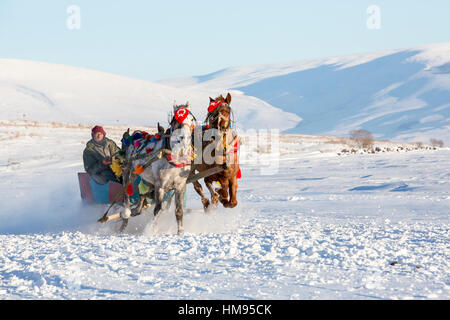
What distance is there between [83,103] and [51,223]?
79168 mm

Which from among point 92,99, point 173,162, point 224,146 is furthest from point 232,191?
point 92,99

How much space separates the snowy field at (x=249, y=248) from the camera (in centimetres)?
540

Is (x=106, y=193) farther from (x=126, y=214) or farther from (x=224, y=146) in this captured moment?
(x=224, y=146)

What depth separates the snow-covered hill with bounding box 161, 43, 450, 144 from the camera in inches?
4077

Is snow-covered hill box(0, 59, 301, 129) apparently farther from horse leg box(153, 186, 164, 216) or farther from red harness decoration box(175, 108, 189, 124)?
red harness decoration box(175, 108, 189, 124)

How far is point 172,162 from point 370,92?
132060 mm

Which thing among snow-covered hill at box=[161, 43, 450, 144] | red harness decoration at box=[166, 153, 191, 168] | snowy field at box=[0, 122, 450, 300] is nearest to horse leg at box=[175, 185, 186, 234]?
snowy field at box=[0, 122, 450, 300]

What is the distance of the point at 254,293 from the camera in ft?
17.1

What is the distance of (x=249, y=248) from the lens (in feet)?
23.1

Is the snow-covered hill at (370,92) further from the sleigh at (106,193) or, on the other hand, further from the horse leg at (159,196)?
the horse leg at (159,196)

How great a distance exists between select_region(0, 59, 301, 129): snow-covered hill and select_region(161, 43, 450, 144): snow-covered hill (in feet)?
46.3

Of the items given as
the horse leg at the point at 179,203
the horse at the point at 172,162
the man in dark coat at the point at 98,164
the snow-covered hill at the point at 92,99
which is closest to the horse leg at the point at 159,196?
the horse at the point at 172,162

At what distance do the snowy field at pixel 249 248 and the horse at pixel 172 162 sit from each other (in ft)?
2.00

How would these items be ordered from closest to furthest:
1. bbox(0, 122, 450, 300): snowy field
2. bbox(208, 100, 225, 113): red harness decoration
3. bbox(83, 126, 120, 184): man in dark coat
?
→ bbox(0, 122, 450, 300): snowy field → bbox(208, 100, 225, 113): red harness decoration → bbox(83, 126, 120, 184): man in dark coat
